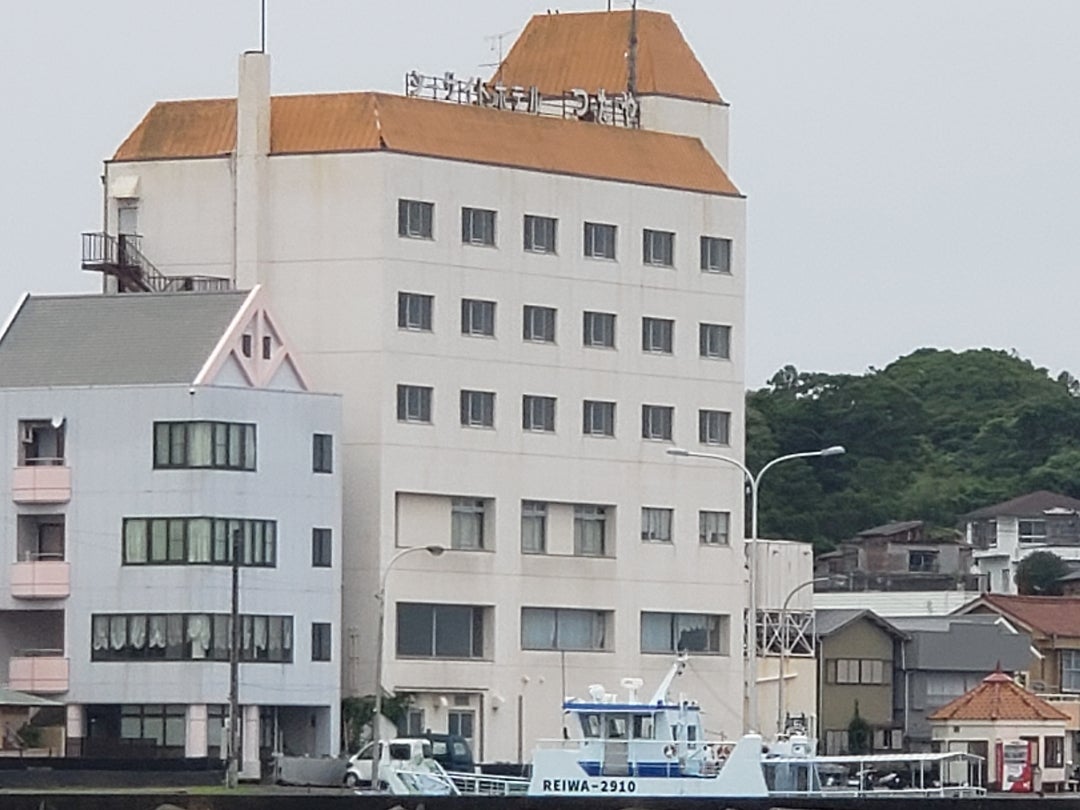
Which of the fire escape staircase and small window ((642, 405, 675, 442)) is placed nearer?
the fire escape staircase

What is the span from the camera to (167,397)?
316 ft

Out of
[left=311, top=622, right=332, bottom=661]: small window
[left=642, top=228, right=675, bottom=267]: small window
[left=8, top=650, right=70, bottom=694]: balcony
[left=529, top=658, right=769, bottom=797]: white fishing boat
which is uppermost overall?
[left=642, top=228, right=675, bottom=267]: small window

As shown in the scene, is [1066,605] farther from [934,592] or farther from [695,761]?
[695,761]

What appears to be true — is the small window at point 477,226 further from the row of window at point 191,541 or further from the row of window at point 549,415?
the row of window at point 191,541

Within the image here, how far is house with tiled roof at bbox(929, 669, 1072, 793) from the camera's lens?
101m

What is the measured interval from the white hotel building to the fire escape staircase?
0.47 m

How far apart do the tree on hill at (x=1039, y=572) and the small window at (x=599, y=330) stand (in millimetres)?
60051

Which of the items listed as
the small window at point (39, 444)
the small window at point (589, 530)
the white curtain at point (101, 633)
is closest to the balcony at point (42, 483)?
the small window at point (39, 444)

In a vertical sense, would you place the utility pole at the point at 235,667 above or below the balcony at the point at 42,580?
below

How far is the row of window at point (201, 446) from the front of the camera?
96125mm

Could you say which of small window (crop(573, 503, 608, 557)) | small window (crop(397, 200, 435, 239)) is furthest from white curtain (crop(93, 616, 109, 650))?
small window (crop(573, 503, 608, 557))

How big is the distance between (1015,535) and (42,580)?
8301 cm

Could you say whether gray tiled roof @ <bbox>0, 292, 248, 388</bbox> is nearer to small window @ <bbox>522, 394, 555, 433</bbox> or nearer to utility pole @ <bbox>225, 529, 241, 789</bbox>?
utility pole @ <bbox>225, 529, 241, 789</bbox>

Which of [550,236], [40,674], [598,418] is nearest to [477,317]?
[550,236]
